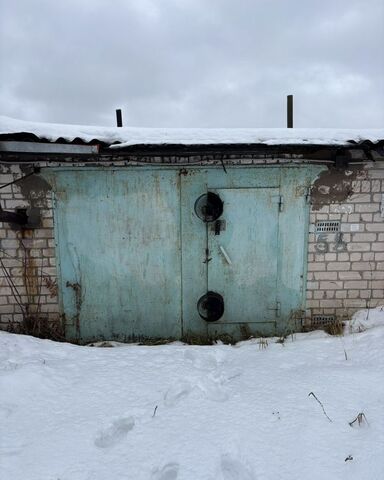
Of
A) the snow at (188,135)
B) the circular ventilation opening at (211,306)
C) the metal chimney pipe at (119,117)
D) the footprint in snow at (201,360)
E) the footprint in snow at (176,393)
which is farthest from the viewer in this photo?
the metal chimney pipe at (119,117)

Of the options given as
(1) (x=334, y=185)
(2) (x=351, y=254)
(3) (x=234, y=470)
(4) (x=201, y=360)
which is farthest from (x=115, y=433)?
(1) (x=334, y=185)

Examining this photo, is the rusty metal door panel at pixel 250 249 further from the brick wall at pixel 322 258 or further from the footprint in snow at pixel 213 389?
the footprint in snow at pixel 213 389

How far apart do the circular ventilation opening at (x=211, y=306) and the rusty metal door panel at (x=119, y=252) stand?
29cm

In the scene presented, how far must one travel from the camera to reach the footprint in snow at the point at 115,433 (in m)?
2.20

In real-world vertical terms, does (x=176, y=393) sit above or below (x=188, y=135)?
below

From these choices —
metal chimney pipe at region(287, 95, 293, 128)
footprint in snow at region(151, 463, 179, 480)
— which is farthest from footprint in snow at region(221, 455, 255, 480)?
metal chimney pipe at region(287, 95, 293, 128)

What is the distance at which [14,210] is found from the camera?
→ 393cm

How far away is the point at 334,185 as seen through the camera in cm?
400

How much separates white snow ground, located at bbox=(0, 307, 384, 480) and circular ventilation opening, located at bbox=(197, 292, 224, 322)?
2.03 feet

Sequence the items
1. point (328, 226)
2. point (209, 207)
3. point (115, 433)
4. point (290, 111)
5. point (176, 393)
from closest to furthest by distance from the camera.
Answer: point (115, 433) < point (176, 393) < point (209, 207) < point (328, 226) < point (290, 111)

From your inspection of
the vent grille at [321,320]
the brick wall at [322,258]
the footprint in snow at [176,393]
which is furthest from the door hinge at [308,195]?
the footprint in snow at [176,393]

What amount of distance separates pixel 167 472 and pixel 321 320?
9.61ft

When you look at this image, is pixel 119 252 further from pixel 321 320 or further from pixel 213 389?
pixel 321 320

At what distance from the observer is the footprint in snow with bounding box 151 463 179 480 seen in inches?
75.7
